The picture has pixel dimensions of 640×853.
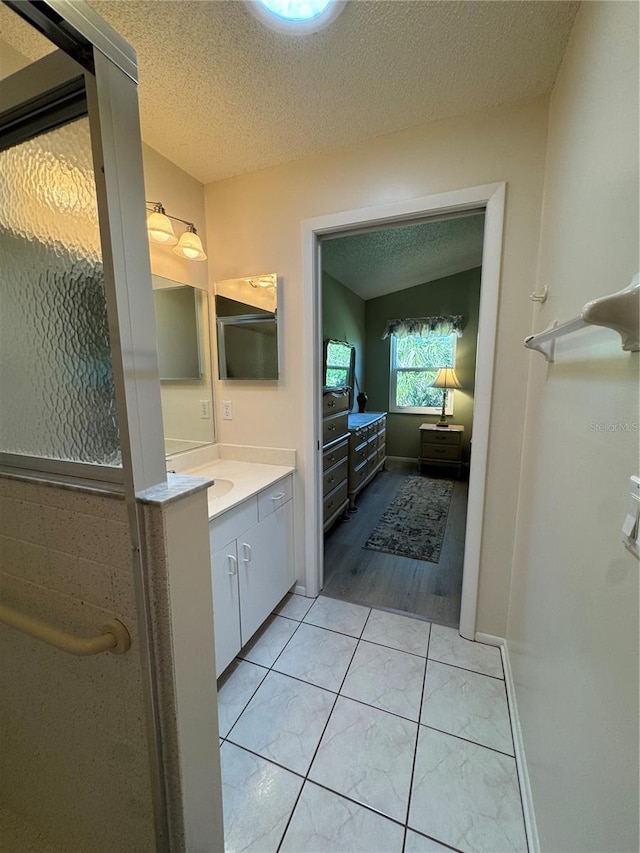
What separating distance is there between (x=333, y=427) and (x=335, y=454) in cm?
24

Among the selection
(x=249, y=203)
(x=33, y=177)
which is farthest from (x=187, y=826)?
(x=249, y=203)

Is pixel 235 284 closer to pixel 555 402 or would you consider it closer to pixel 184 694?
pixel 555 402

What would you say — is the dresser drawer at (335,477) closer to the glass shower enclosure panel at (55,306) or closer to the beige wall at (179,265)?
the beige wall at (179,265)

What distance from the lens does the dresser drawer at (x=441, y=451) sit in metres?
4.45

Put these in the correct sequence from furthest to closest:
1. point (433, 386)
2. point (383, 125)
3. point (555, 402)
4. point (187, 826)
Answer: point (433, 386)
point (383, 125)
point (555, 402)
point (187, 826)

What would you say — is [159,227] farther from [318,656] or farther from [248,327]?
[318,656]

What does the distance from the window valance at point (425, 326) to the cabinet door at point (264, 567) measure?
151 inches

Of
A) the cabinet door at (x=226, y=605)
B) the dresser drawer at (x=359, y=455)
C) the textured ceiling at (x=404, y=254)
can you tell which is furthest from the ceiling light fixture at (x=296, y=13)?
the dresser drawer at (x=359, y=455)

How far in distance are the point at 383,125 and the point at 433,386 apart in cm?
356

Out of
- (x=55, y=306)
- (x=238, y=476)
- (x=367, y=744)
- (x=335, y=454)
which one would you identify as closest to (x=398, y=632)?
(x=367, y=744)

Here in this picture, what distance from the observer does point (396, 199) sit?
5.23ft

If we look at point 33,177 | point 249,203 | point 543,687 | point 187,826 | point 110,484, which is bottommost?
point 187,826

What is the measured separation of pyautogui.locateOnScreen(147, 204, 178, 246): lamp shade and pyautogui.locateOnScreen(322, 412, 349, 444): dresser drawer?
5.12 ft

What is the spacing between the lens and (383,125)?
1501mm
